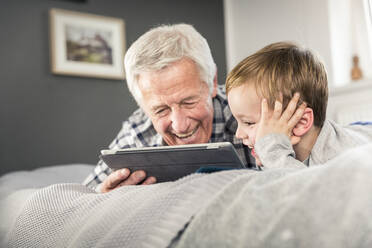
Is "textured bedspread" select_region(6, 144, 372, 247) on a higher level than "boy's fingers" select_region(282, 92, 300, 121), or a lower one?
lower

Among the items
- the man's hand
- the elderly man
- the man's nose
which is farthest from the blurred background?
the man's hand

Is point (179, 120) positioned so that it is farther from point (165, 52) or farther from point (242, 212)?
point (242, 212)

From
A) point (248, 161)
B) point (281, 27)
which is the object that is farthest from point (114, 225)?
point (281, 27)

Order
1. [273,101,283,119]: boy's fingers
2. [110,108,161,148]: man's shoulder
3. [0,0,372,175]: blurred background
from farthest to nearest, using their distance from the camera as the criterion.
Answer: [0,0,372,175]: blurred background < [110,108,161,148]: man's shoulder < [273,101,283,119]: boy's fingers

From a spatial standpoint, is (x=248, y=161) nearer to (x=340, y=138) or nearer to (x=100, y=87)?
(x=340, y=138)

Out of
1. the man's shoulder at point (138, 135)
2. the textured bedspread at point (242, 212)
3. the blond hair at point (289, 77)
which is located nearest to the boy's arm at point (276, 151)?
the blond hair at point (289, 77)

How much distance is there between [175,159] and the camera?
3.10ft

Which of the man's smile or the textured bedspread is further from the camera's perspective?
the man's smile

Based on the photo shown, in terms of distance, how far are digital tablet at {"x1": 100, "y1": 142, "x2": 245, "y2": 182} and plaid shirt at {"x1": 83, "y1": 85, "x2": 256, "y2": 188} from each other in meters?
0.75

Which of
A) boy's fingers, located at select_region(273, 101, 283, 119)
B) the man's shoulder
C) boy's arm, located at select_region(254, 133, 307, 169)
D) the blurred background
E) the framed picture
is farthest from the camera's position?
the framed picture

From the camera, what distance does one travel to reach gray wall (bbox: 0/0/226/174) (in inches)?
123

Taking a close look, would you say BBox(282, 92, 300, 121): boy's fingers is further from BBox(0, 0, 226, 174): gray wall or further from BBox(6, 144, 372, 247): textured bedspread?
BBox(0, 0, 226, 174): gray wall

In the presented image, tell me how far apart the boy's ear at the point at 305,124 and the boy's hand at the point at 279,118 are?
0.03m

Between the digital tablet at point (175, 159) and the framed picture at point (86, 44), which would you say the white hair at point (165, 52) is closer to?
the digital tablet at point (175, 159)
